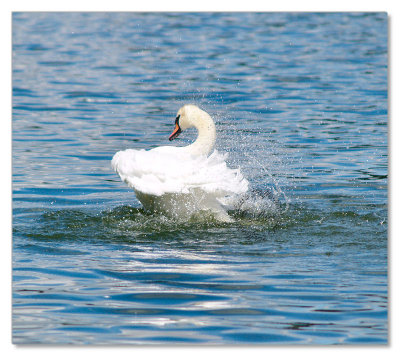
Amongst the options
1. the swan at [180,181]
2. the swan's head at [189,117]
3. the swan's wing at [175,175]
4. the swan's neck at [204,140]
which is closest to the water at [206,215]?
the swan at [180,181]

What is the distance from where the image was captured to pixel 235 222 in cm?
786

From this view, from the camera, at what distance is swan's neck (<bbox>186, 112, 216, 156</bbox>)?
808 cm

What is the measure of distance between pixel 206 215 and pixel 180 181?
0.60 metres

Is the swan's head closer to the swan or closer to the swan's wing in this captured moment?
the swan

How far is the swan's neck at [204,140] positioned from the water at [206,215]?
2.52 feet

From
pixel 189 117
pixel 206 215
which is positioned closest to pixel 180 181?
pixel 206 215

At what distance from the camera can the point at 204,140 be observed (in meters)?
8.14

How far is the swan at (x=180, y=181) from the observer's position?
23.6ft

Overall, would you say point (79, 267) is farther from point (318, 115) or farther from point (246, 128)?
point (318, 115)

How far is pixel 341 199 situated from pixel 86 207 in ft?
9.09

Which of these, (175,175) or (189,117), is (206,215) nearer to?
(175,175)

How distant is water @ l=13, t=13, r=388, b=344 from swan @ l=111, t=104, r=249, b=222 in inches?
7.6

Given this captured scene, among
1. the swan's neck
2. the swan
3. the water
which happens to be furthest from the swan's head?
the water
